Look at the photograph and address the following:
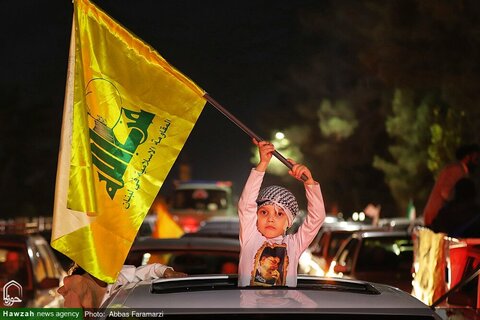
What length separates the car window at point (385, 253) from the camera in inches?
658

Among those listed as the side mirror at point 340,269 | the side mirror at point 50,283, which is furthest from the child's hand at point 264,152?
the side mirror at point 340,269

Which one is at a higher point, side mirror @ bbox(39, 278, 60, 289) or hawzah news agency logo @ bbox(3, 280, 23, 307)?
side mirror @ bbox(39, 278, 60, 289)

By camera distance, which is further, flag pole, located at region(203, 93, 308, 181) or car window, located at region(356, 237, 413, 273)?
car window, located at region(356, 237, 413, 273)

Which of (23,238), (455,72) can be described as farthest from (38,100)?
(23,238)

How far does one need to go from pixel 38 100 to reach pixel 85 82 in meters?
69.0

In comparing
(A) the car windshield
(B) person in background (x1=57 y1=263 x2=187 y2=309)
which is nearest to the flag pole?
(B) person in background (x1=57 y1=263 x2=187 y2=309)

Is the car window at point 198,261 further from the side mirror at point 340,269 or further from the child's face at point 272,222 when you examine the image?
the child's face at point 272,222

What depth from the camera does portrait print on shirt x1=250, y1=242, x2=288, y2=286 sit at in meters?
6.30

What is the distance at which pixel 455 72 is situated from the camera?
25.7 meters

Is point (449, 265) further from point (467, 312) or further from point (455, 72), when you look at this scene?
point (455, 72)


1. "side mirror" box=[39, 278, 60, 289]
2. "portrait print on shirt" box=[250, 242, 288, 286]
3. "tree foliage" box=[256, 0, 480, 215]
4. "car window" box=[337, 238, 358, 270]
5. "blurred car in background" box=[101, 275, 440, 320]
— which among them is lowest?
"side mirror" box=[39, 278, 60, 289]

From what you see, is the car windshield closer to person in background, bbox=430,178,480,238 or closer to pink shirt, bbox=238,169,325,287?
person in background, bbox=430,178,480,238

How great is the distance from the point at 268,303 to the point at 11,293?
5538 millimetres

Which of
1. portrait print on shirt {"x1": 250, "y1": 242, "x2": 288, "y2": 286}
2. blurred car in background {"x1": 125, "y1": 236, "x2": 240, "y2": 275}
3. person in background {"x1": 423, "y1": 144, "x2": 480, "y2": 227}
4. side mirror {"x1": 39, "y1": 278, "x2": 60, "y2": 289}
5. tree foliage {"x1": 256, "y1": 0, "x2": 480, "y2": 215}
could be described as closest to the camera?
portrait print on shirt {"x1": 250, "y1": 242, "x2": 288, "y2": 286}
